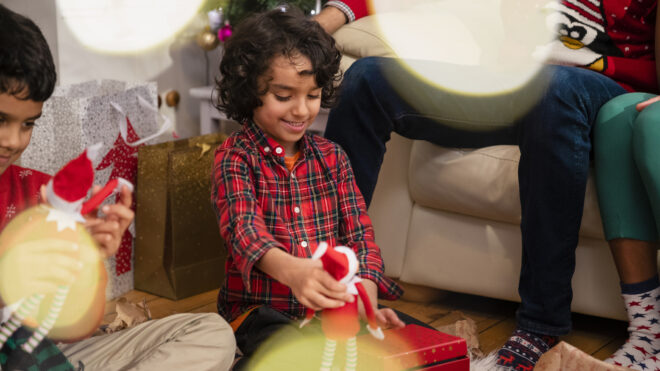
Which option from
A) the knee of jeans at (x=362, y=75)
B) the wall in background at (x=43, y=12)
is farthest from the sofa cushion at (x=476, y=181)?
the wall in background at (x=43, y=12)

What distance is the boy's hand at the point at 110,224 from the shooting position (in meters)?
0.79

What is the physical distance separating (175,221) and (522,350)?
73cm

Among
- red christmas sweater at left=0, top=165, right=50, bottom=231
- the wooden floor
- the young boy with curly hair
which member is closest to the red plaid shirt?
the young boy with curly hair

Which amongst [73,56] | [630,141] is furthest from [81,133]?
[630,141]

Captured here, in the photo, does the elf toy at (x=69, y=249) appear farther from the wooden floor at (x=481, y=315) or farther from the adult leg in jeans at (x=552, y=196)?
the adult leg in jeans at (x=552, y=196)

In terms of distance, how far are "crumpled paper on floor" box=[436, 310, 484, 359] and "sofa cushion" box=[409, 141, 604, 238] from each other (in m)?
0.21

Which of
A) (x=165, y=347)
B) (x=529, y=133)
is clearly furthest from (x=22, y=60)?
(x=529, y=133)

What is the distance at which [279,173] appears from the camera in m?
1.10

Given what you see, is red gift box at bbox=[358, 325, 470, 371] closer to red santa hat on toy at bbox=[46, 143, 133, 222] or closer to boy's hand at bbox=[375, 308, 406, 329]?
boy's hand at bbox=[375, 308, 406, 329]

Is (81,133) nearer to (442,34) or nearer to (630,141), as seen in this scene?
(442,34)

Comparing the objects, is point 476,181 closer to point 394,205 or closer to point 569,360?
point 394,205

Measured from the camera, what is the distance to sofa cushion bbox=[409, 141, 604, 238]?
1354 mm

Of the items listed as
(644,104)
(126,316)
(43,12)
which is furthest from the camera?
(43,12)

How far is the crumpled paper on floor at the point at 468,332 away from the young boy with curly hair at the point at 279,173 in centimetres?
25
